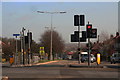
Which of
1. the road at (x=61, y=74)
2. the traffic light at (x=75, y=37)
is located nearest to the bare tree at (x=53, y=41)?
the traffic light at (x=75, y=37)

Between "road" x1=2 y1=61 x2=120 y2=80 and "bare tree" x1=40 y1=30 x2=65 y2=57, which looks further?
"bare tree" x1=40 y1=30 x2=65 y2=57

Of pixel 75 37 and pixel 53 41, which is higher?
pixel 53 41

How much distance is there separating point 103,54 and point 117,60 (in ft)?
130

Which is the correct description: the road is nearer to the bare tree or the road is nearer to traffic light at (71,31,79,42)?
traffic light at (71,31,79,42)

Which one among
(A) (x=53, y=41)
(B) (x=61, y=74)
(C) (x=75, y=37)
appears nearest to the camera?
(B) (x=61, y=74)

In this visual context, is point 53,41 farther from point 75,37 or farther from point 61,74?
point 61,74

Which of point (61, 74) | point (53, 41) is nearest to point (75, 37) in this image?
point (61, 74)

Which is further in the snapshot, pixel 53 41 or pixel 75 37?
pixel 53 41

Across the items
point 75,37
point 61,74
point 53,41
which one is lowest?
point 61,74

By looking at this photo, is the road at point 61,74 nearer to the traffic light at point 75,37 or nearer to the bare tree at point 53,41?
the traffic light at point 75,37

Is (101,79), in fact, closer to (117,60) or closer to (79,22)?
(79,22)

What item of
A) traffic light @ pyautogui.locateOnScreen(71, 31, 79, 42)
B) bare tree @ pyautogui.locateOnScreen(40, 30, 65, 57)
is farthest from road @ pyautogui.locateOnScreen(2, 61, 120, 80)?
bare tree @ pyautogui.locateOnScreen(40, 30, 65, 57)

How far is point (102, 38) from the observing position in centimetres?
11425

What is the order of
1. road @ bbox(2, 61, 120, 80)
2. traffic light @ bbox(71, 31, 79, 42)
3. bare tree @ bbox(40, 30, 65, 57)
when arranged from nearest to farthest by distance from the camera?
road @ bbox(2, 61, 120, 80)
traffic light @ bbox(71, 31, 79, 42)
bare tree @ bbox(40, 30, 65, 57)
